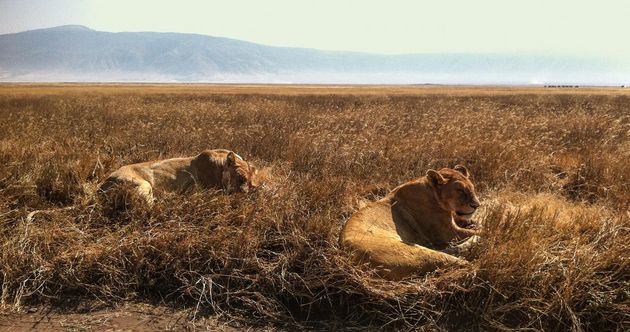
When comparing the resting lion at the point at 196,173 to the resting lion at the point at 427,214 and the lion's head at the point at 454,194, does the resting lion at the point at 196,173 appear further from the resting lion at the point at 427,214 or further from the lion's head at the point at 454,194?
the lion's head at the point at 454,194

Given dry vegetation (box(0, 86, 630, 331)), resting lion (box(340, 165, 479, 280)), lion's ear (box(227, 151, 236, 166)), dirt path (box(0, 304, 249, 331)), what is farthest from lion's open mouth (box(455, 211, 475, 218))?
lion's ear (box(227, 151, 236, 166))

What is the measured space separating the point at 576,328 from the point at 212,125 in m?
12.9

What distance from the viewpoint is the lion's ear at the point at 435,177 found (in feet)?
21.8

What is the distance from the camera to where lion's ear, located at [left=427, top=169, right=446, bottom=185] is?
665cm

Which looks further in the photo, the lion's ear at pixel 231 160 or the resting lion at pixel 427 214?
the lion's ear at pixel 231 160

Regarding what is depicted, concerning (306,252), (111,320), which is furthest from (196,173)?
(111,320)

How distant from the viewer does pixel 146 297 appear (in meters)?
5.03

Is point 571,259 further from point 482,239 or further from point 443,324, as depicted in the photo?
point 443,324

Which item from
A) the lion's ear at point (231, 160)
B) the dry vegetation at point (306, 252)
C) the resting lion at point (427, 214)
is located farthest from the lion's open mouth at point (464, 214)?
the lion's ear at point (231, 160)

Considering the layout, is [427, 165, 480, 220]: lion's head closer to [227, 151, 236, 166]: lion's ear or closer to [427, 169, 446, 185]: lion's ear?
[427, 169, 446, 185]: lion's ear

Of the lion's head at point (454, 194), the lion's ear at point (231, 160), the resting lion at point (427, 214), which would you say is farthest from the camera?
the lion's ear at point (231, 160)

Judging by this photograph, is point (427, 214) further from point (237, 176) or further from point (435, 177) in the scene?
point (237, 176)

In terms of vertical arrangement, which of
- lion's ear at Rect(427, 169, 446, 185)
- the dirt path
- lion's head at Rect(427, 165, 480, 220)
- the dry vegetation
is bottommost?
the dirt path

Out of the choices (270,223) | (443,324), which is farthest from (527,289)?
(270,223)
